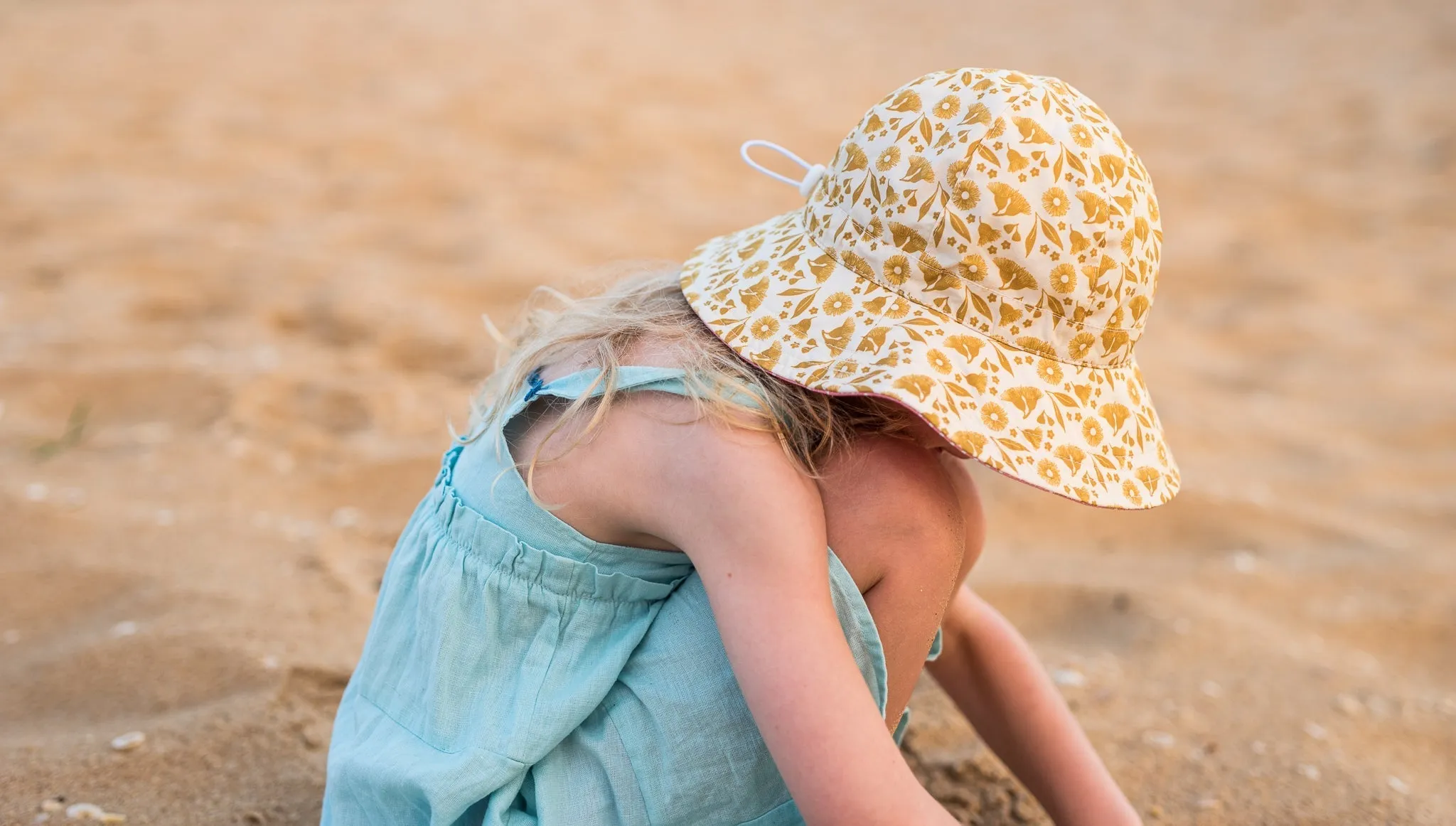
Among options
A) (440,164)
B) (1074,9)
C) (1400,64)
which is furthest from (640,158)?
(1074,9)

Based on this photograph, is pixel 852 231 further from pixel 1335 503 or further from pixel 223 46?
pixel 223 46

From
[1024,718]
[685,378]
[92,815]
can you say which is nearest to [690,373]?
[685,378]

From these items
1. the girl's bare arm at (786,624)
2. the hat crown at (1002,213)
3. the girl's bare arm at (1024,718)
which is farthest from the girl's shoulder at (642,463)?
the girl's bare arm at (1024,718)

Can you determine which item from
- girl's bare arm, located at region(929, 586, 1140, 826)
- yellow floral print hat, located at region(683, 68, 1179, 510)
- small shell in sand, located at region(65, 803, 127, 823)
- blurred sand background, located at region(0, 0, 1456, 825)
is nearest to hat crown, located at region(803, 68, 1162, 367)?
yellow floral print hat, located at region(683, 68, 1179, 510)

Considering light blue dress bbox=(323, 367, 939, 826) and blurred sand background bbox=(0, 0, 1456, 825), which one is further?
blurred sand background bbox=(0, 0, 1456, 825)

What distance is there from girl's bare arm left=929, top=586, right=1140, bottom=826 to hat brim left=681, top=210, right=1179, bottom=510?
1.16 feet

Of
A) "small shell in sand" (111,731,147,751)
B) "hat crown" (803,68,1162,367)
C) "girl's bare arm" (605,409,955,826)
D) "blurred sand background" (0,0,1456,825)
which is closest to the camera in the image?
"girl's bare arm" (605,409,955,826)

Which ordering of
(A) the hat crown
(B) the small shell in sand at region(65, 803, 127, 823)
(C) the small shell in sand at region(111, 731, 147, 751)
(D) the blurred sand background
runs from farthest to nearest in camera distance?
(D) the blurred sand background, (C) the small shell in sand at region(111, 731, 147, 751), (B) the small shell in sand at region(65, 803, 127, 823), (A) the hat crown

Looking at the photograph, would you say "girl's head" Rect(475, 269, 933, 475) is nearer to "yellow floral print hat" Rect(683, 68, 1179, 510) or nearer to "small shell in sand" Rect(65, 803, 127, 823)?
"yellow floral print hat" Rect(683, 68, 1179, 510)

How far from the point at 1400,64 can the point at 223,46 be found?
5.05 m

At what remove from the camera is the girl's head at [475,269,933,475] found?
1118 millimetres

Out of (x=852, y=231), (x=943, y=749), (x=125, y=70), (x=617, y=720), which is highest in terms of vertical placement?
(x=852, y=231)

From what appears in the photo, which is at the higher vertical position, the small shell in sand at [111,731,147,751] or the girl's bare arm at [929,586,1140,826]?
the girl's bare arm at [929,586,1140,826]

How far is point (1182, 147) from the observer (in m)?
4.64
